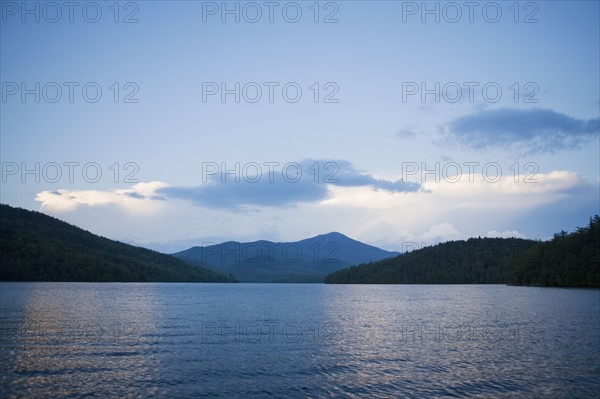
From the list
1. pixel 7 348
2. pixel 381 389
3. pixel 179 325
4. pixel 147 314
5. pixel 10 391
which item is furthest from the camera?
pixel 147 314

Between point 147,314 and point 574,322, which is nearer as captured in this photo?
point 574,322

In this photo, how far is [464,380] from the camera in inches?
1497

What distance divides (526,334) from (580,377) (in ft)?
88.7

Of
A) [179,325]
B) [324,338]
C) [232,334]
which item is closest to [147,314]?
[179,325]

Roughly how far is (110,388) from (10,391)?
609cm

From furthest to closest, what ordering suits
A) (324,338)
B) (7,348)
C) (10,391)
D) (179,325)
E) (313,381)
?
1. (179,325)
2. (324,338)
3. (7,348)
4. (313,381)
5. (10,391)

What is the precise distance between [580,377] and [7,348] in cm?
5072

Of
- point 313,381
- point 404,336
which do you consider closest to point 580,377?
point 313,381

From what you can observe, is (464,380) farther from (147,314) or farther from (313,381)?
(147,314)

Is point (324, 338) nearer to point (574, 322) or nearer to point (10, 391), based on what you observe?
point (10, 391)

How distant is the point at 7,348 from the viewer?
48.2 m

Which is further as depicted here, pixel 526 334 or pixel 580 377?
pixel 526 334

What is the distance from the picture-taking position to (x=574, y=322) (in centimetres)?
7688

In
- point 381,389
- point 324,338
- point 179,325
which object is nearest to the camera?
point 381,389
